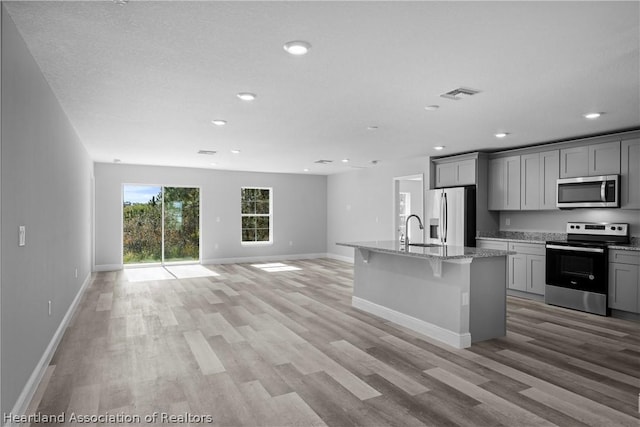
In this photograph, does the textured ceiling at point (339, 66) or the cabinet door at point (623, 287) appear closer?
the textured ceiling at point (339, 66)

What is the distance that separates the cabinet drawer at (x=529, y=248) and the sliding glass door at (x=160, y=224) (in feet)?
22.8

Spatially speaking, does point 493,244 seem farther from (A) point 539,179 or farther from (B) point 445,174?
(B) point 445,174

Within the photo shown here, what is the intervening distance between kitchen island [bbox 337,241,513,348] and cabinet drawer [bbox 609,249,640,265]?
1.94 m

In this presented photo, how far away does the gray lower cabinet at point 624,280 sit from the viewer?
475cm

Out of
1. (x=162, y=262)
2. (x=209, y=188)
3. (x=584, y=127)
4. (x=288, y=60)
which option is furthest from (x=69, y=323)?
(x=584, y=127)

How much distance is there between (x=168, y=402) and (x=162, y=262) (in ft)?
23.4

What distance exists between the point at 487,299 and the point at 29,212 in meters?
4.02

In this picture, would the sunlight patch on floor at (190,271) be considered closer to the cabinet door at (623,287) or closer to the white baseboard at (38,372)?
the white baseboard at (38,372)

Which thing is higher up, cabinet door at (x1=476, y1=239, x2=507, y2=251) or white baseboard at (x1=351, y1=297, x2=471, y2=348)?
cabinet door at (x1=476, y1=239, x2=507, y2=251)

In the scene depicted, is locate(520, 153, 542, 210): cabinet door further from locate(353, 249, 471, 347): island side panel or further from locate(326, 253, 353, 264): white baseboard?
locate(326, 253, 353, 264): white baseboard

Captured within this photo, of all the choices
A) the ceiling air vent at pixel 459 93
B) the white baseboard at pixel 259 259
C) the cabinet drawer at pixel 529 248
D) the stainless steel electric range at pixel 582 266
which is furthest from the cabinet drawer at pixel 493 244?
the white baseboard at pixel 259 259

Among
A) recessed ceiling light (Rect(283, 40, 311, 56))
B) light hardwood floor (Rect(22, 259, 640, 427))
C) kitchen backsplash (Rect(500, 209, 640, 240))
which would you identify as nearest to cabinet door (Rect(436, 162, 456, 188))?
kitchen backsplash (Rect(500, 209, 640, 240))

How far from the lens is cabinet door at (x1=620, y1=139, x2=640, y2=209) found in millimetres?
4965

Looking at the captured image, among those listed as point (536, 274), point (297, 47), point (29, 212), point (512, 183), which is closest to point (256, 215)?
point (512, 183)
